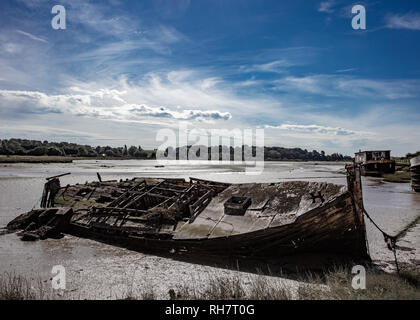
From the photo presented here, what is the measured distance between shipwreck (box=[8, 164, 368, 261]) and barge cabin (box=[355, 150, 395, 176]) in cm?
2737

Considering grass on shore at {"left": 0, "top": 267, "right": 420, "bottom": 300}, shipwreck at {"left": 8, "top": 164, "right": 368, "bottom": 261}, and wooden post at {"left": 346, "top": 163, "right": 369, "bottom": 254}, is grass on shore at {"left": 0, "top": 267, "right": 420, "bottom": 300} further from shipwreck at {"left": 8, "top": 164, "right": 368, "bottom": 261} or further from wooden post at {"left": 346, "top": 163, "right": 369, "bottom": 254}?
wooden post at {"left": 346, "top": 163, "right": 369, "bottom": 254}

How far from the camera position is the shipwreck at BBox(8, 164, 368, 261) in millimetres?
7320

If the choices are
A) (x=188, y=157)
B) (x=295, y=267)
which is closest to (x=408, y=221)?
(x=295, y=267)

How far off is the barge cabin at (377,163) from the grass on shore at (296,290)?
28876 millimetres

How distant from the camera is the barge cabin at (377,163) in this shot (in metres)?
31.8

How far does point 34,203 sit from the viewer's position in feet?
53.3

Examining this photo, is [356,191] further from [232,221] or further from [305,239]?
[232,221]

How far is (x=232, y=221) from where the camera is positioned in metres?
8.38

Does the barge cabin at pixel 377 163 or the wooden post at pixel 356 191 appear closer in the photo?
the wooden post at pixel 356 191

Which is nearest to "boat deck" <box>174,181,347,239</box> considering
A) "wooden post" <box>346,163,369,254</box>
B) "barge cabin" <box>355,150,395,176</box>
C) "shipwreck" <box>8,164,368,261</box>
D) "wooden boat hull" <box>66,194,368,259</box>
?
"shipwreck" <box>8,164,368,261</box>

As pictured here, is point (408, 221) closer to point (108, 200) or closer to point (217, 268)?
point (217, 268)

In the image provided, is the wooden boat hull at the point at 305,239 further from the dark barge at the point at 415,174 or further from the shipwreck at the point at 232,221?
the dark barge at the point at 415,174

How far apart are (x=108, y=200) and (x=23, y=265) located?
18.5 ft

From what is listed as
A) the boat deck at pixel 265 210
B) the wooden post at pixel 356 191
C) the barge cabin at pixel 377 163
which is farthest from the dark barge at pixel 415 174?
the wooden post at pixel 356 191
